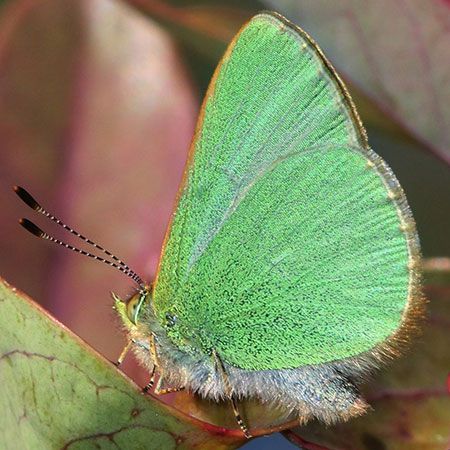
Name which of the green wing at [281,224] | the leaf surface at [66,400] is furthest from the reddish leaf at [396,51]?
the leaf surface at [66,400]

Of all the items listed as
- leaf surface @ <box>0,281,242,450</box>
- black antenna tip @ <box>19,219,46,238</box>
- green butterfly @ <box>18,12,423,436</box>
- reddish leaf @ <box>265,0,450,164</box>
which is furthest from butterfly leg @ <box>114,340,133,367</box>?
reddish leaf @ <box>265,0,450,164</box>

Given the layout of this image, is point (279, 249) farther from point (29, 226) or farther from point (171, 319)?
point (29, 226)

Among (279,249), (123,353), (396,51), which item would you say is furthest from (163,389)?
(396,51)

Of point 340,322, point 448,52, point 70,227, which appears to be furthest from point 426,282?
point 70,227

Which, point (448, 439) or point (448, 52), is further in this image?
point (448, 52)

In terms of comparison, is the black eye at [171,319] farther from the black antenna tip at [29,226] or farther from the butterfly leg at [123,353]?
the black antenna tip at [29,226]

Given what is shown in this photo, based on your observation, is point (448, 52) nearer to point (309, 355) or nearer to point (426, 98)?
point (426, 98)
